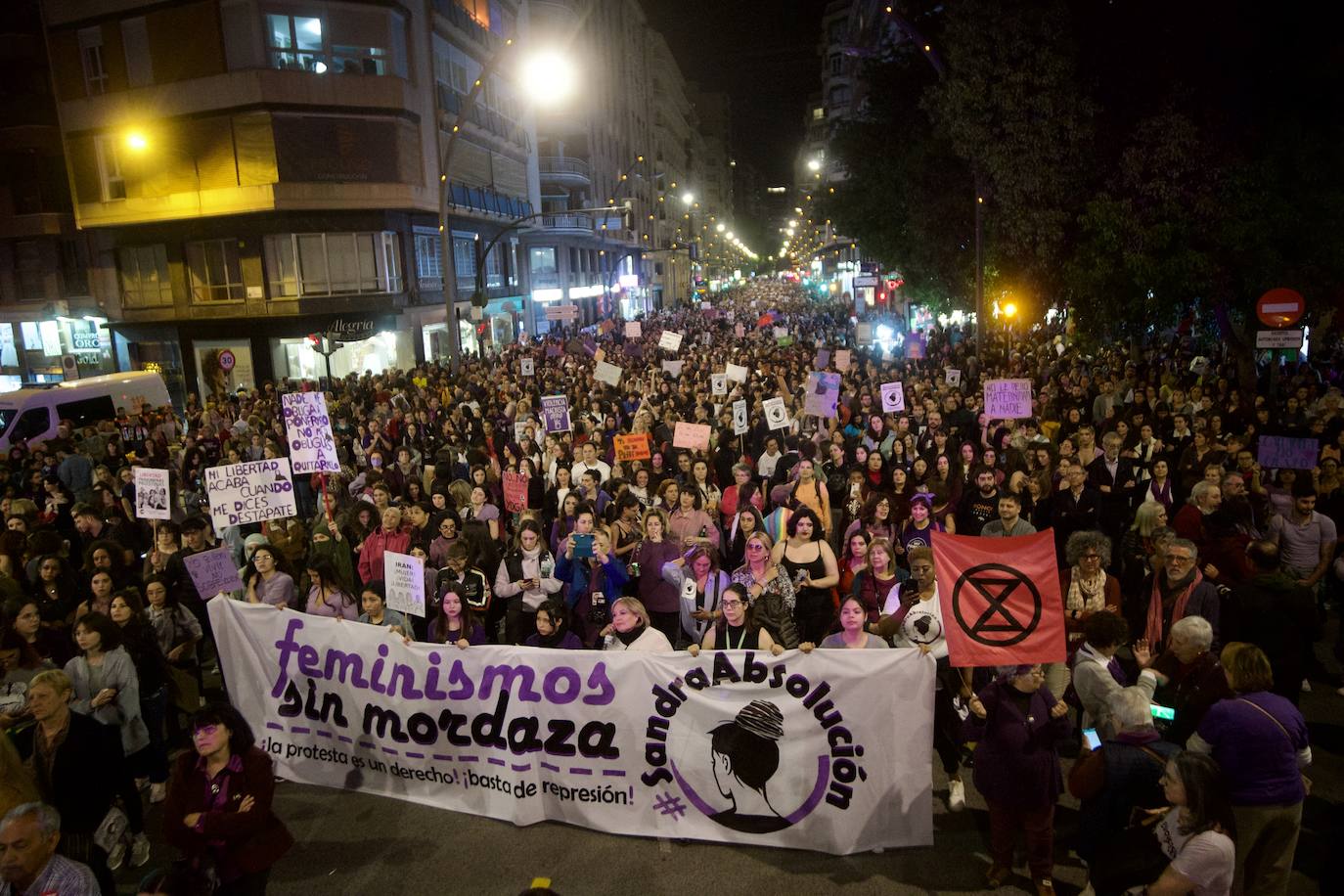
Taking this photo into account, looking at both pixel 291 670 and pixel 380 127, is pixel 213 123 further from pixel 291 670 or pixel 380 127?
pixel 291 670

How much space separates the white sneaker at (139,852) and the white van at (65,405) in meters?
14.1

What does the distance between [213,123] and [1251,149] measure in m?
28.5

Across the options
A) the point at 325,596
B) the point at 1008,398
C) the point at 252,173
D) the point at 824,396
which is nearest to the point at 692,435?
the point at 824,396

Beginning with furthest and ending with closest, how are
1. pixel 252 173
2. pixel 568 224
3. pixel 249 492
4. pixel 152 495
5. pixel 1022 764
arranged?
1. pixel 568 224
2. pixel 252 173
3. pixel 152 495
4. pixel 249 492
5. pixel 1022 764

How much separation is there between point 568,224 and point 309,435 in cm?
4484

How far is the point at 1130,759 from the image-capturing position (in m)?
4.25

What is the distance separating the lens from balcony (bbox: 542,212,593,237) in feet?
165

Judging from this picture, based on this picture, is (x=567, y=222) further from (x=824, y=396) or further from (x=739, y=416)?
(x=739, y=416)

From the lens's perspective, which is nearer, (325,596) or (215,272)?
(325,596)

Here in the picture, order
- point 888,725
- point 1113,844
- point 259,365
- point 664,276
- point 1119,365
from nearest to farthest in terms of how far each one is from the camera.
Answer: point 1113,844 < point 888,725 < point 1119,365 < point 259,365 < point 664,276

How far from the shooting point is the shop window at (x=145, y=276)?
3033 cm

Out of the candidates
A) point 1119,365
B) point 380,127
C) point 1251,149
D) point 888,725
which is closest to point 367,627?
point 888,725

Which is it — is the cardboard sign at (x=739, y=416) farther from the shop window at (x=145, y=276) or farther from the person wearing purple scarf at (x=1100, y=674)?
the shop window at (x=145, y=276)

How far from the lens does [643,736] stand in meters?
5.22
